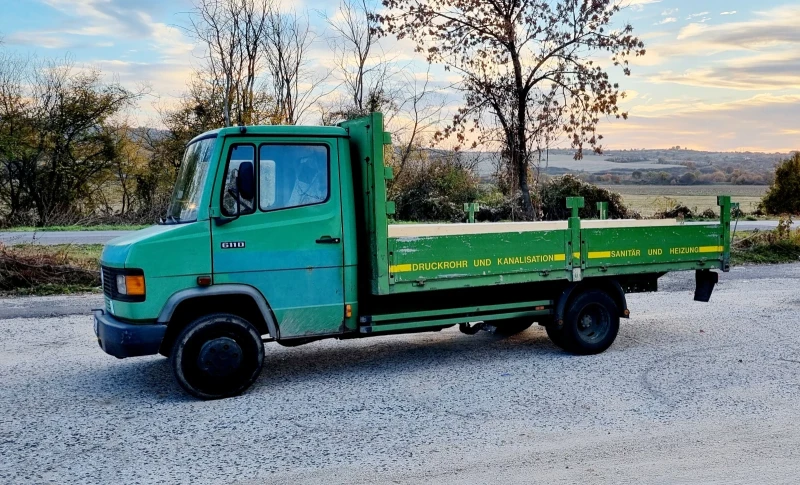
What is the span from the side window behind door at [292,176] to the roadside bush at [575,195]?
1959 cm

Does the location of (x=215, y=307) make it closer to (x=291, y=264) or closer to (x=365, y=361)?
(x=291, y=264)

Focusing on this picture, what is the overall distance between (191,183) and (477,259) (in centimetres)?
299

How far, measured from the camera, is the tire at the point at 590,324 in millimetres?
8078

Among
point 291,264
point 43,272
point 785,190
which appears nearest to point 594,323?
point 291,264

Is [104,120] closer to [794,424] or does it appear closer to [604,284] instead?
[604,284]

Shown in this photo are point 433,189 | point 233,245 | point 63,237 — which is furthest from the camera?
point 433,189

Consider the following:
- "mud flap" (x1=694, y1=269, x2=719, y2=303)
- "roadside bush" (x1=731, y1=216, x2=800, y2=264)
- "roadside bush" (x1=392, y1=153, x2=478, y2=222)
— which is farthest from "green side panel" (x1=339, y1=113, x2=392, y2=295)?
"roadside bush" (x1=392, y1=153, x2=478, y2=222)

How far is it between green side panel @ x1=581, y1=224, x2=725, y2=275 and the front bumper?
4.67 metres

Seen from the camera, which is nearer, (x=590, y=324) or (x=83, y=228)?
(x=590, y=324)

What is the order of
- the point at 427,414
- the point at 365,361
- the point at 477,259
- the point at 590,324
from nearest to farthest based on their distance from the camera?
the point at 427,414, the point at 477,259, the point at 365,361, the point at 590,324

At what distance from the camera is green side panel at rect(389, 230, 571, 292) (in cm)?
707

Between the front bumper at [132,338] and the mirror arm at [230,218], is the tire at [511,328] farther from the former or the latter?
the front bumper at [132,338]

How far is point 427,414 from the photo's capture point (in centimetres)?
601

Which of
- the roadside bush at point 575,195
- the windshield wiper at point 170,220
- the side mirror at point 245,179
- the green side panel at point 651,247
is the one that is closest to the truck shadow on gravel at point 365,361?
the green side panel at point 651,247
